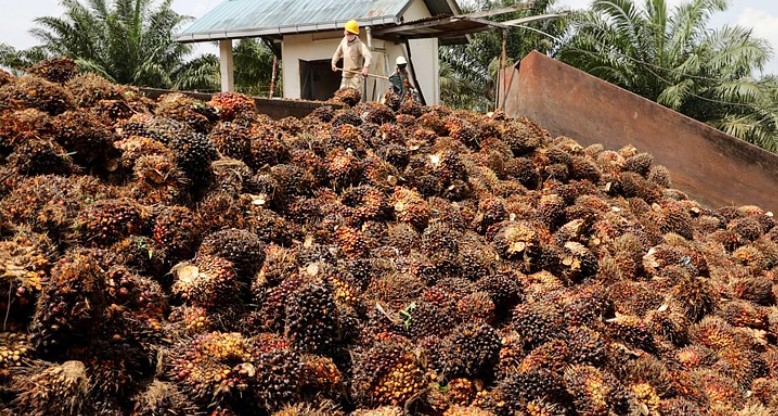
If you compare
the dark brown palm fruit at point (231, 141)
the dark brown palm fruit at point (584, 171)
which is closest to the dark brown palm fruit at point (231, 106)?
the dark brown palm fruit at point (231, 141)

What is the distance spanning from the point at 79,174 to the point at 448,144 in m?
3.57

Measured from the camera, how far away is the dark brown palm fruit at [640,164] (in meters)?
8.05

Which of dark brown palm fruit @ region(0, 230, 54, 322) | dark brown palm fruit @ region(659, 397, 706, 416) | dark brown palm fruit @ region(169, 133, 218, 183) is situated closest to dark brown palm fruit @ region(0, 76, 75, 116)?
dark brown palm fruit @ region(169, 133, 218, 183)

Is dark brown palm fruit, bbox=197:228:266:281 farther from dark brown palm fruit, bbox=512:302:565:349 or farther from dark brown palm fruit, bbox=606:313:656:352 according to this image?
dark brown palm fruit, bbox=606:313:656:352

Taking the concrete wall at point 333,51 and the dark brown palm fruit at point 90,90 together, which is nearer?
the dark brown palm fruit at point 90,90

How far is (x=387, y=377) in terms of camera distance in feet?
10.6

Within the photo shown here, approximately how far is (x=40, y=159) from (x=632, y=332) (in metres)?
3.81

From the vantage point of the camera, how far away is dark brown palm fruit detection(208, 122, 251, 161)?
195 inches

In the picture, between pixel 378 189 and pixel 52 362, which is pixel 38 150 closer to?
pixel 52 362

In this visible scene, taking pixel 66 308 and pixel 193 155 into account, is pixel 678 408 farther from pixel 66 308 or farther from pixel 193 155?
pixel 193 155

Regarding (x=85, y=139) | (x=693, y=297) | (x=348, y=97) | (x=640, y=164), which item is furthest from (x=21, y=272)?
(x=640, y=164)

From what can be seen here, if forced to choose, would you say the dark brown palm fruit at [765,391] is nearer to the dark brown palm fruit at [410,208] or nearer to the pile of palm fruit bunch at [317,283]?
the pile of palm fruit bunch at [317,283]

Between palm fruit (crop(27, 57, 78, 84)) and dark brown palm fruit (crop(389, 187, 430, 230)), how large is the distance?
2.71 meters

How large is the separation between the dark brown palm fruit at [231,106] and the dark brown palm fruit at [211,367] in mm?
2893
